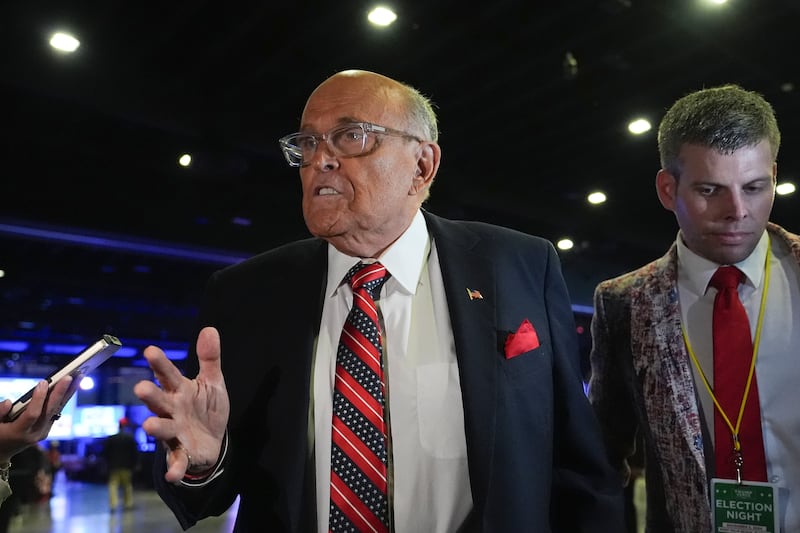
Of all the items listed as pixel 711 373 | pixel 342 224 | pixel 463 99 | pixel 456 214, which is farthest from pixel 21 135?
pixel 711 373

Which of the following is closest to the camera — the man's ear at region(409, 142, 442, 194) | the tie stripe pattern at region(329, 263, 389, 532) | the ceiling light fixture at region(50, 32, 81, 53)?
the tie stripe pattern at region(329, 263, 389, 532)

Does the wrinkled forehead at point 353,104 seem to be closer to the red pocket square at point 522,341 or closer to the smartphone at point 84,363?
the red pocket square at point 522,341

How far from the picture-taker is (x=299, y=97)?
7227 millimetres

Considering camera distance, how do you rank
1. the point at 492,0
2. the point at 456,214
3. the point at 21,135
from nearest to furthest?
the point at 492,0 → the point at 21,135 → the point at 456,214

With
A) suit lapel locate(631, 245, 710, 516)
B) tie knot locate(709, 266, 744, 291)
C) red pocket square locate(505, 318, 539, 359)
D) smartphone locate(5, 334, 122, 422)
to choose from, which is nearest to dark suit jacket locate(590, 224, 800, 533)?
suit lapel locate(631, 245, 710, 516)

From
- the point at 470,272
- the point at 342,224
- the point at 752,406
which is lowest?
the point at 752,406

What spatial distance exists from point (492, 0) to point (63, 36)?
3648 mm

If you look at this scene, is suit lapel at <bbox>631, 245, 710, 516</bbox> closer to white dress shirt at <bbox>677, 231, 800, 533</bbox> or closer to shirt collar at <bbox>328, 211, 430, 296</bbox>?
white dress shirt at <bbox>677, 231, 800, 533</bbox>

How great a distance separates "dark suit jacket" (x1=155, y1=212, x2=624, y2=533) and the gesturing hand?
120 mm

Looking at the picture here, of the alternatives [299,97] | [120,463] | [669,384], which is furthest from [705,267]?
[120,463]

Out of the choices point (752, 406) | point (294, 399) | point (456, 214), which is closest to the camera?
point (294, 399)

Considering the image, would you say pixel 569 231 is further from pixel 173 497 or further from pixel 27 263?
pixel 173 497

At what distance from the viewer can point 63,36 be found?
6008mm

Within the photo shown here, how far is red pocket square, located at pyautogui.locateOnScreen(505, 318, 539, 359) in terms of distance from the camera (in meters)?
1.65
